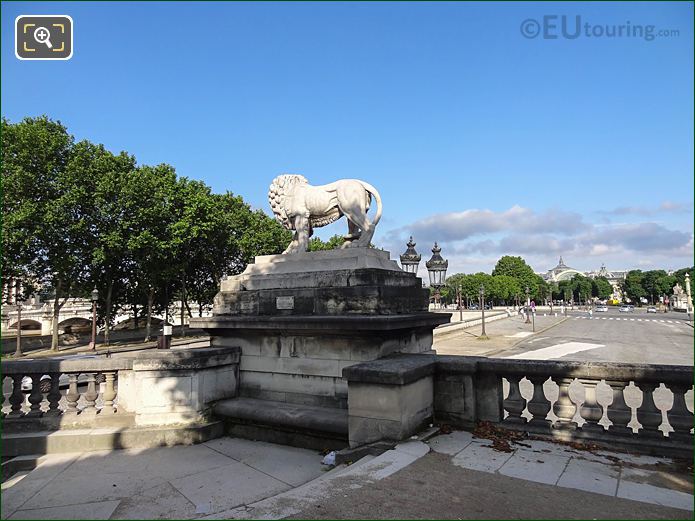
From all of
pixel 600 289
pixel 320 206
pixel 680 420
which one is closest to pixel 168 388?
pixel 320 206

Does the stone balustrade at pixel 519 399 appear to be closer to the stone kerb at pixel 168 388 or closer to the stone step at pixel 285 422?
the stone step at pixel 285 422

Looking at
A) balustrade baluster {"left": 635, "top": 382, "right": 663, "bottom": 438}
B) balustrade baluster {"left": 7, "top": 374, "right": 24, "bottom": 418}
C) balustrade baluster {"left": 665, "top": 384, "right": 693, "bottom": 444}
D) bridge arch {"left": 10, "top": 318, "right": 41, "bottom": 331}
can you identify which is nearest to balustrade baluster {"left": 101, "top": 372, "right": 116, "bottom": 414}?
balustrade baluster {"left": 7, "top": 374, "right": 24, "bottom": 418}

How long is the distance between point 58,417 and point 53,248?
25557 mm

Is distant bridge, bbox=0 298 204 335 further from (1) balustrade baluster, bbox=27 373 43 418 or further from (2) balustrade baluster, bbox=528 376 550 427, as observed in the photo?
(2) balustrade baluster, bbox=528 376 550 427

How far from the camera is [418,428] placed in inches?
202

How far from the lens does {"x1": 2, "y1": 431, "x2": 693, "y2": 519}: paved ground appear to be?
10.8 feet

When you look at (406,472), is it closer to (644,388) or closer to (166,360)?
(644,388)

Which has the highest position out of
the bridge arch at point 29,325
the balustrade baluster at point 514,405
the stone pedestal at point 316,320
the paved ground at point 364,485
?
the stone pedestal at point 316,320

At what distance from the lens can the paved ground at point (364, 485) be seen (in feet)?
10.8

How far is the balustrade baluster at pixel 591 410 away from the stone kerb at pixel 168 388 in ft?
15.9

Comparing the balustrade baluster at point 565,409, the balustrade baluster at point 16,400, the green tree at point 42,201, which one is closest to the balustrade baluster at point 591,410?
the balustrade baluster at point 565,409

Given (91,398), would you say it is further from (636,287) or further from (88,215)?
(636,287)

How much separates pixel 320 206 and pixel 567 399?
4426 millimetres

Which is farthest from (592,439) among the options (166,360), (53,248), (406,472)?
(53,248)
